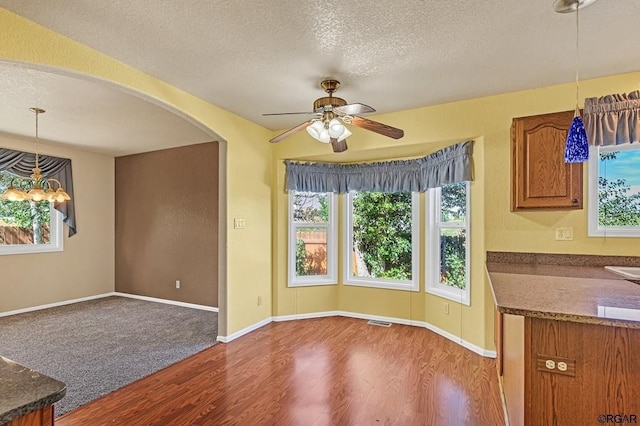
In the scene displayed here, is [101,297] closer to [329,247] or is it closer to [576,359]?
[329,247]

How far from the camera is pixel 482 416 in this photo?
2184mm

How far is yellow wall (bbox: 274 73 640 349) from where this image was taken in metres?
2.79

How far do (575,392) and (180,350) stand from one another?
10.6ft

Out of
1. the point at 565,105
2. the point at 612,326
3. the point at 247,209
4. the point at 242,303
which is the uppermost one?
the point at 565,105

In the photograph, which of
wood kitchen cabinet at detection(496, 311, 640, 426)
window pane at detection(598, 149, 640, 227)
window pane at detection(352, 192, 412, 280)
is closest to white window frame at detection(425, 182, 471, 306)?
window pane at detection(352, 192, 412, 280)

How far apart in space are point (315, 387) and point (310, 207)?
95.1 inches

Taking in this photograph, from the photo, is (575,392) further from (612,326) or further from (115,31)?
(115,31)

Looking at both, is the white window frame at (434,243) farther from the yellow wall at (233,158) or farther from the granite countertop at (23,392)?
the granite countertop at (23,392)

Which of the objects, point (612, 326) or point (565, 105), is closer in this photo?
point (612, 326)

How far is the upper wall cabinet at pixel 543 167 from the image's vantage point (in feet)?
8.53

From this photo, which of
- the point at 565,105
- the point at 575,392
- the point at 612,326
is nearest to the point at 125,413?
the point at 575,392

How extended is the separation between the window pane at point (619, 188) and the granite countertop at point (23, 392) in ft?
11.7

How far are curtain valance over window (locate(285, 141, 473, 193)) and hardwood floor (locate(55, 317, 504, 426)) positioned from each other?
5.82ft

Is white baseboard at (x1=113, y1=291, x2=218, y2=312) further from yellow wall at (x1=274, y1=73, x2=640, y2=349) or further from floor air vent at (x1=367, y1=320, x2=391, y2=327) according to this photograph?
yellow wall at (x1=274, y1=73, x2=640, y2=349)
